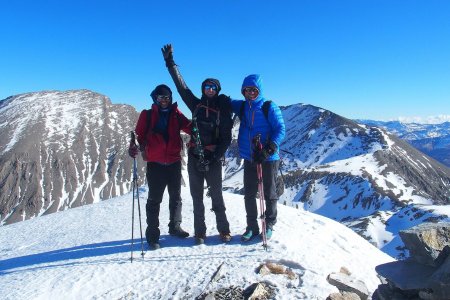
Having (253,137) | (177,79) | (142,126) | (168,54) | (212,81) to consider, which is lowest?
(253,137)

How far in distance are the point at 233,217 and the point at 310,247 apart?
141 inches

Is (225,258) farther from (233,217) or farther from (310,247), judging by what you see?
(233,217)

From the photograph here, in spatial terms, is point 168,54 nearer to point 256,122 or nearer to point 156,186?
point 256,122

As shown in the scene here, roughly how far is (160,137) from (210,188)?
1.96 m

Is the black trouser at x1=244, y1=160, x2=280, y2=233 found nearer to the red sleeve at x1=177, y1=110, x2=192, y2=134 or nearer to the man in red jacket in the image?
the red sleeve at x1=177, y1=110, x2=192, y2=134

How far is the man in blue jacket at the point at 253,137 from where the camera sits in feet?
32.8

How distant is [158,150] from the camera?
10281 mm

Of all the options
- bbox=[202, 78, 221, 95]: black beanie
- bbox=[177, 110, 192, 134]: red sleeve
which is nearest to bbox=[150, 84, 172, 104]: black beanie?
bbox=[177, 110, 192, 134]: red sleeve

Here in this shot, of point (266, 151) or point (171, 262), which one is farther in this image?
point (266, 151)

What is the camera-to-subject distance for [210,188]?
10.5 meters

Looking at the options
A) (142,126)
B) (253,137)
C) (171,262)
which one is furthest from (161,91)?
(171,262)

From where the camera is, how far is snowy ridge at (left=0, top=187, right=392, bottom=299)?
8484 mm

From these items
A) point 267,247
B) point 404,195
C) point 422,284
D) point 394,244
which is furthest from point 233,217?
point 404,195

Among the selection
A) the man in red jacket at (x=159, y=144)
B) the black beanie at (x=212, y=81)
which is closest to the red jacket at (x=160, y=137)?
the man in red jacket at (x=159, y=144)
